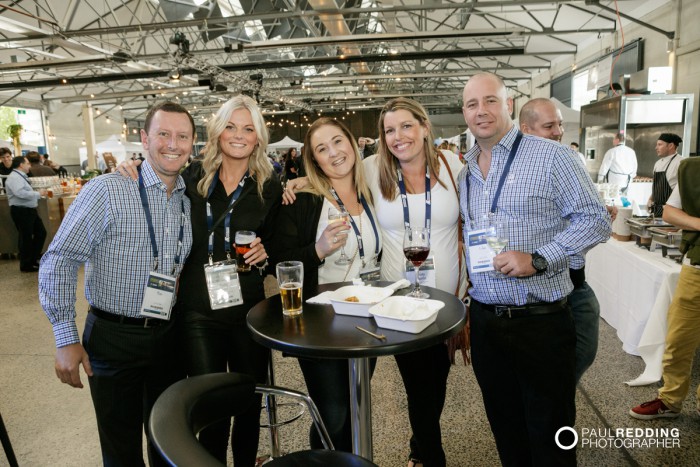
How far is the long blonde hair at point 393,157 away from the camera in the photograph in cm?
205

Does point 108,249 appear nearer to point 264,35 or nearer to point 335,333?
point 335,333

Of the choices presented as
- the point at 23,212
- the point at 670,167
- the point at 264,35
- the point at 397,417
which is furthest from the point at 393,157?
the point at 264,35

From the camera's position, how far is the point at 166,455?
693 mm

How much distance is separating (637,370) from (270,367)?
2.57 m

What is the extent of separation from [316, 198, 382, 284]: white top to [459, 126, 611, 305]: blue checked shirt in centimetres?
45

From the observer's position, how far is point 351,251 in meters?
2.01

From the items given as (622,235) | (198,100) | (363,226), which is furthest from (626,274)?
(198,100)

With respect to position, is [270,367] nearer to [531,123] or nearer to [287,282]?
[287,282]

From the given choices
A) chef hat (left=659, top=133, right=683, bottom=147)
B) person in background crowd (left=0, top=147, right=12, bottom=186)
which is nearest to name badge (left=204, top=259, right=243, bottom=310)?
chef hat (left=659, top=133, right=683, bottom=147)

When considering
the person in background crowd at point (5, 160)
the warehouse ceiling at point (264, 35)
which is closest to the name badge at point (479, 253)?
the warehouse ceiling at point (264, 35)

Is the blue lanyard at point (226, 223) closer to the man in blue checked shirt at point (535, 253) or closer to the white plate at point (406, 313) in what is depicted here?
the white plate at point (406, 313)

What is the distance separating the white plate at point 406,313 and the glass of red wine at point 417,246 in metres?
0.16

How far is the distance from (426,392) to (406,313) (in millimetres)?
698

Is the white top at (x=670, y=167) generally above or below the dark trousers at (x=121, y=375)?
above
